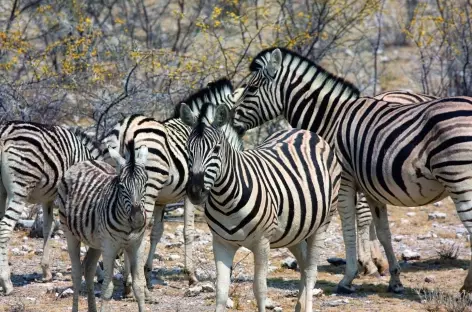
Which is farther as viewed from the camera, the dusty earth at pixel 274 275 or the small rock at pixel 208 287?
the small rock at pixel 208 287

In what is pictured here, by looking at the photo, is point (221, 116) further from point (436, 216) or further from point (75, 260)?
point (436, 216)

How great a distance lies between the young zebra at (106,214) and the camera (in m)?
7.26

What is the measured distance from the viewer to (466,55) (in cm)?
1539

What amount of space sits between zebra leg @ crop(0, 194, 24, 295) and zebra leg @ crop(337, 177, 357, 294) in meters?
3.48

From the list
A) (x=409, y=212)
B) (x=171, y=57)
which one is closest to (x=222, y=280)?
(x=409, y=212)

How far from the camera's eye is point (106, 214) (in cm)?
749

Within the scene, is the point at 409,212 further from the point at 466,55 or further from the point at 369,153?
the point at 369,153

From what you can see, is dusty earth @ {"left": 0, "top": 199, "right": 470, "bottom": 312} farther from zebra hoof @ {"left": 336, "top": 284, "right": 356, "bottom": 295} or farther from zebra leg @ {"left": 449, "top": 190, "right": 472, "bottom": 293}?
zebra leg @ {"left": 449, "top": 190, "right": 472, "bottom": 293}

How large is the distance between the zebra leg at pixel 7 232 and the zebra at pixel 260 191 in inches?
120

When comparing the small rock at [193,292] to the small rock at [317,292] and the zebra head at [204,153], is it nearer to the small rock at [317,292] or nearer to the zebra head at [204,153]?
the small rock at [317,292]

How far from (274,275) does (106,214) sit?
A: 133 inches

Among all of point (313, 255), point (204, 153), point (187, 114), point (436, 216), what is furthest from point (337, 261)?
point (204, 153)

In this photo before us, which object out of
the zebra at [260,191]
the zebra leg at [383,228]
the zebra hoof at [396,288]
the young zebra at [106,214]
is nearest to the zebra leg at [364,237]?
the zebra leg at [383,228]

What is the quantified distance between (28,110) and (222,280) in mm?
6239
